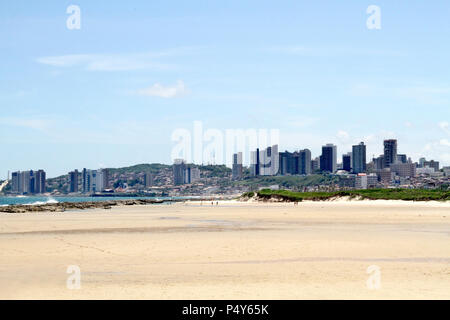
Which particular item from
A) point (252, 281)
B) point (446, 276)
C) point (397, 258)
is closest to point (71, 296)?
point (252, 281)

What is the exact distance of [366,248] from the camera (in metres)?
28.0

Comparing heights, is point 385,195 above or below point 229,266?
below

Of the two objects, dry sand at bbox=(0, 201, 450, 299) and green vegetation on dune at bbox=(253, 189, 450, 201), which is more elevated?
dry sand at bbox=(0, 201, 450, 299)

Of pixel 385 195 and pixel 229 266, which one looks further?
pixel 385 195

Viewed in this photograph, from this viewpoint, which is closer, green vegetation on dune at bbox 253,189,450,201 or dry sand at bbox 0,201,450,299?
dry sand at bbox 0,201,450,299

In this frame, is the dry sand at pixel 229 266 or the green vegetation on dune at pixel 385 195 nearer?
the dry sand at pixel 229 266

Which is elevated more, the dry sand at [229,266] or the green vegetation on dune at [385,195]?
the dry sand at [229,266]

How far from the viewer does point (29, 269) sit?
71.4 feet

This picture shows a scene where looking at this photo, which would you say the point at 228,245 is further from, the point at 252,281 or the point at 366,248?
the point at 252,281

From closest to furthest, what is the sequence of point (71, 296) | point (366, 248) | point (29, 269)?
point (71, 296), point (29, 269), point (366, 248)

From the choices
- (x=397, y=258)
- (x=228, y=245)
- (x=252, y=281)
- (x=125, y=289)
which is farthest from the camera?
(x=228, y=245)
